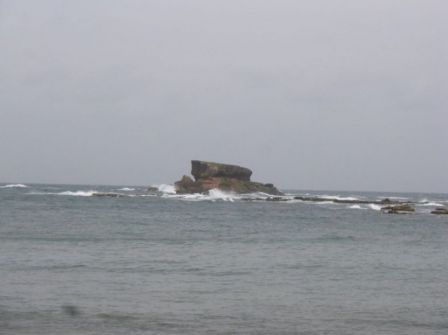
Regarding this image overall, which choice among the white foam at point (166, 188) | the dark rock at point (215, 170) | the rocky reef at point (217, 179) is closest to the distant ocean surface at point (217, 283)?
the rocky reef at point (217, 179)

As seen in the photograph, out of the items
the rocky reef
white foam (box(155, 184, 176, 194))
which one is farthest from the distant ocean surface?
white foam (box(155, 184, 176, 194))

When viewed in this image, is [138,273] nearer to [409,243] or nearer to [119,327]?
[119,327]

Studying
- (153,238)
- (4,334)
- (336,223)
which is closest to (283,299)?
(4,334)

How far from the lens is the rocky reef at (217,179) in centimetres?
11344

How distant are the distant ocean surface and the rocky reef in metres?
73.0

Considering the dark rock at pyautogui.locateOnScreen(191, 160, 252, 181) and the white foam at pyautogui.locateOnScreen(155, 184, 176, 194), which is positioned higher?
the dark rock at pyautogui.locateOnScreen(191, 160, 252, 181)

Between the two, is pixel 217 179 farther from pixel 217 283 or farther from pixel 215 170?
pixel 217 283

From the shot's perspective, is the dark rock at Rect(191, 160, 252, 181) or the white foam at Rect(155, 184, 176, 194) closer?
the dark rock at Rect(191, 160, 252, 181)

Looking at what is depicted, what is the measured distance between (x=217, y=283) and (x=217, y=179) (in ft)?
304

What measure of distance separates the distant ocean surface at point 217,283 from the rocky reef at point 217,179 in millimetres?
73023

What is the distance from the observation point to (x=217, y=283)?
838 inches

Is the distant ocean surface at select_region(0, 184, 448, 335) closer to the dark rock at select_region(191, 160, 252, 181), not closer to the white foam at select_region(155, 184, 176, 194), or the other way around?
the dark rock at select_region(191, 160, 252, 181)

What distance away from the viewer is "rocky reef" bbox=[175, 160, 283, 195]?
113438 millimetres

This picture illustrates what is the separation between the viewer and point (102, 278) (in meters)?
21.7
